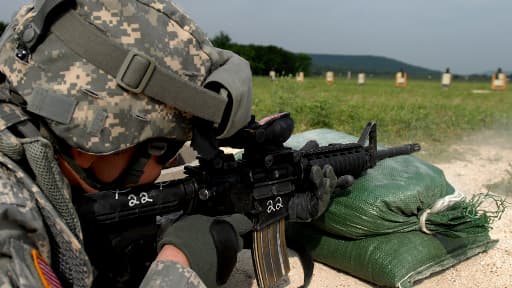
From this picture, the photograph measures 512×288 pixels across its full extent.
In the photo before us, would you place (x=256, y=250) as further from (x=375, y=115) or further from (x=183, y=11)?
(x=375, y=115)

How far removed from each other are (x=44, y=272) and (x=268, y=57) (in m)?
42.1

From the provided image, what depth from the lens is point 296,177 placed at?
7.77 feet

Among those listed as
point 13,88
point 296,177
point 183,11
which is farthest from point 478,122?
point 13,88

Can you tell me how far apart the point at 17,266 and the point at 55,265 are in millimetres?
271

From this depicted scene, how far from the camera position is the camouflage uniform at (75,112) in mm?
1270

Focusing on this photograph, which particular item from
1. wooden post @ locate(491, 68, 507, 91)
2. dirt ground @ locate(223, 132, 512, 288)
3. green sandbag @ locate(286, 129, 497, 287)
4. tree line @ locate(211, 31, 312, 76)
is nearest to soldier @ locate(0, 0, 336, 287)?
dirt ground @ locate(223, 132, 512, 288)

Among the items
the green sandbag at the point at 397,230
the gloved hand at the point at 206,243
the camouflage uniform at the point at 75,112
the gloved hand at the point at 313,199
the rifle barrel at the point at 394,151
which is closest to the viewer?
the camouflage uniform at the point at 75,112

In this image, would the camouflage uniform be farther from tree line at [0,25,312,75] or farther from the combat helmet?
tree line at [0,25,312,75]

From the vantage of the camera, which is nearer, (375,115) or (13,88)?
(13,88)

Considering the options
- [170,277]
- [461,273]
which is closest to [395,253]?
[461,273]

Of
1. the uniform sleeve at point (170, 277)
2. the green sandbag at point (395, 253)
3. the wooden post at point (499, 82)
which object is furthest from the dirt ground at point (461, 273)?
the wooden post at point (499, 82)

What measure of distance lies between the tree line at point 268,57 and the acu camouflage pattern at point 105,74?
35.6 meters

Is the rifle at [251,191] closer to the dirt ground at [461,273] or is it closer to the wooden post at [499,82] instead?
the dirt ground at [461,273]

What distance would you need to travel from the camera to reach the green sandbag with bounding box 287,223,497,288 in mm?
2482
